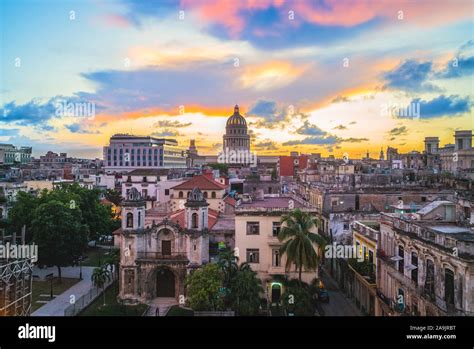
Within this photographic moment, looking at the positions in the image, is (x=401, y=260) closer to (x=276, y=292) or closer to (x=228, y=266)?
(x=276, y=292)

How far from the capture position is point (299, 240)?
89.4 ft

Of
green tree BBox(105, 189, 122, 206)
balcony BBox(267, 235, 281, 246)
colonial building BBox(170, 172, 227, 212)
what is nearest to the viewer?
balcony BBox(267, 235, 281, 246)

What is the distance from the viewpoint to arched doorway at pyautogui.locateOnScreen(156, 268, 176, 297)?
3266 cm

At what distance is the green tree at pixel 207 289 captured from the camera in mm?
25828

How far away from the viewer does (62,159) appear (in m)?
141

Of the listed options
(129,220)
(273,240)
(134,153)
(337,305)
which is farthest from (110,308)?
(134,153)

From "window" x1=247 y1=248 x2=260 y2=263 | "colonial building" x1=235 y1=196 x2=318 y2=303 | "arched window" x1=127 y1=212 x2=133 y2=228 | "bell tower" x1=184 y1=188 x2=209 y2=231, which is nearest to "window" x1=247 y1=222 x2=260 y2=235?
"colonial building" x1=235 y1=196 x2=318 y2=303

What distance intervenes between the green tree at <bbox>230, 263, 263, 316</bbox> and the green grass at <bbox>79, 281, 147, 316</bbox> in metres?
8.12

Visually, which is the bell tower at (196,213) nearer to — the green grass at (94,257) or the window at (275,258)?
the window at (275,258)

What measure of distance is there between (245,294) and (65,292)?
1705 centimetres

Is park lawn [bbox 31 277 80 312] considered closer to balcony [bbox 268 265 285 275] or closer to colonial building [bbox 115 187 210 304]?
colonial building [bbox 115 187 210 304]
